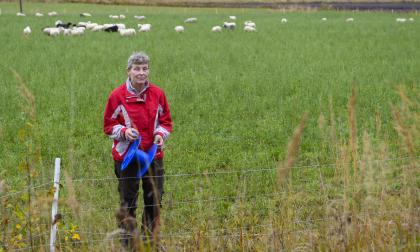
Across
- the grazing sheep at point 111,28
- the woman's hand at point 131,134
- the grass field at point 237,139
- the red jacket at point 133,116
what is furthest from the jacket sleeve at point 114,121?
the grazing sheep at point 111,28

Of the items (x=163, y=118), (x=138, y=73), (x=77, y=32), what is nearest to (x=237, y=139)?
(x=163, y=118)

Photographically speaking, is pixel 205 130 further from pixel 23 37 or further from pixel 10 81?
pixel 23 37

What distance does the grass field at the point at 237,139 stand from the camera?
445 centimetres

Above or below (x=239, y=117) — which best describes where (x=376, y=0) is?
above

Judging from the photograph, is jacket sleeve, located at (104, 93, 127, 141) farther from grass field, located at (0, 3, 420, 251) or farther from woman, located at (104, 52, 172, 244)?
grass field, located at (0, 3, 420, 251)

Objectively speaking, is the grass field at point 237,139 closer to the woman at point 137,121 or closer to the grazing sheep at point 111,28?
the woman at point 137,121

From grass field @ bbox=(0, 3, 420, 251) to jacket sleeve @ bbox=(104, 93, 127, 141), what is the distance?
1.90ft

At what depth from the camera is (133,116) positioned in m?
5.37

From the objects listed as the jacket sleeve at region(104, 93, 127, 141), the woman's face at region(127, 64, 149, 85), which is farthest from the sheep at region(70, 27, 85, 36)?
the woman's face at region(127, 64, 149, 85)

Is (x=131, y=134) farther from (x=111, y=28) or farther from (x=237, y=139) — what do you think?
(x=111, y=28)

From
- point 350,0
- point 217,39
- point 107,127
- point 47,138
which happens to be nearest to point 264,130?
point 47,138

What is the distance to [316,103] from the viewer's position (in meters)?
11.4

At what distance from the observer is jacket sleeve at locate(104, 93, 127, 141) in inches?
209

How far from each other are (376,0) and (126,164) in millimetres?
56536
